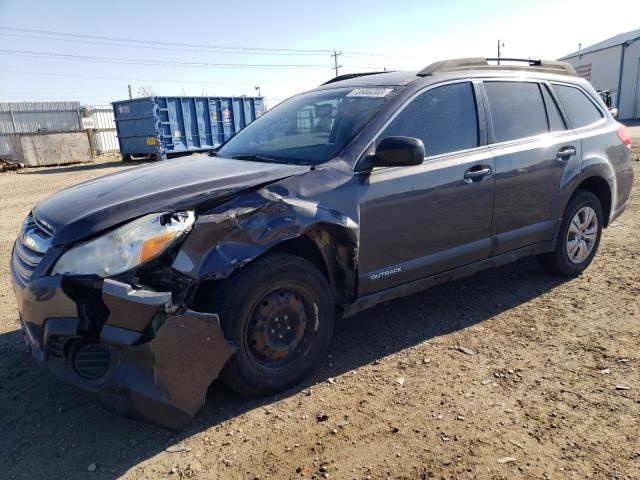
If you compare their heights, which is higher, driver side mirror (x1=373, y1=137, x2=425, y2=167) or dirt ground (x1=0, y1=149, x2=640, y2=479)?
driver side mirror (x1=373, y1=137, x2=425, y2=167)

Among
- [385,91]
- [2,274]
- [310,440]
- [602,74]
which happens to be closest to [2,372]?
[310,440]

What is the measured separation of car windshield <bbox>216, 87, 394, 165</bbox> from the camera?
130 inches

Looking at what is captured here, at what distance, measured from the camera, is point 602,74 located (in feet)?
128

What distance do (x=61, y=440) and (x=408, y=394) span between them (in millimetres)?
1928

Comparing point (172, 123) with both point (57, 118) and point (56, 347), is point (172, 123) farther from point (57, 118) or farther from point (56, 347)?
point (56, 347)

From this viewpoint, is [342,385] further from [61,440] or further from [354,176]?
[61,440]

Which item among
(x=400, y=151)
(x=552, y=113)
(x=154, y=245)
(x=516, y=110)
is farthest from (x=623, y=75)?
(x=154, y=245)

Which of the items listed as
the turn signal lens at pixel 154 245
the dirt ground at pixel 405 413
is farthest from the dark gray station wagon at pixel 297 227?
the dirt ground at pixel 405 413

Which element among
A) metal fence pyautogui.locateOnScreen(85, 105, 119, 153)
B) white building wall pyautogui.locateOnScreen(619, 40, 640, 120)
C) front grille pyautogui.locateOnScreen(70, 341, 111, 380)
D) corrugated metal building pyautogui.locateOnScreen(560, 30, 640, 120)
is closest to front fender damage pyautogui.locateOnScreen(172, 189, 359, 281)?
front grille pyautogui.locateOnScreen(70, 341, 111, 380)

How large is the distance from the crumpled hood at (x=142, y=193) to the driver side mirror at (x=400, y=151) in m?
0.49

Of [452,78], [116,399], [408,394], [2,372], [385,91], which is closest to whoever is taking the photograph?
[116,399]

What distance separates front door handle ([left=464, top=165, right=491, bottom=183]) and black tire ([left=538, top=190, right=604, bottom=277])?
4.08ft

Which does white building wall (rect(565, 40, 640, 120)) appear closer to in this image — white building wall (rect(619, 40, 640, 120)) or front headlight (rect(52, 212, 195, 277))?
white building wall (rect(619, 40, 640, 120))

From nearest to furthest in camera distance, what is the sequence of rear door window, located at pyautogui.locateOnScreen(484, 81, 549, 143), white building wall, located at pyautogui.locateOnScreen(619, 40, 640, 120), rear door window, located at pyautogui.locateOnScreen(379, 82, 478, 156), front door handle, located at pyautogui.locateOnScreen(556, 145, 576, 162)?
rear door window, located at pyautogui.locateOnScreen(379, 82, 478, 156) < rear door window, located at pyautogui.locateOnScreen(484, 81, 549, 143) < front door handle, located at pyautogui.locateOnScreen(556, 145, 576, 162) < white building wall, located at pyautogui.locateOnScreen(619, 40, 640, 120)
